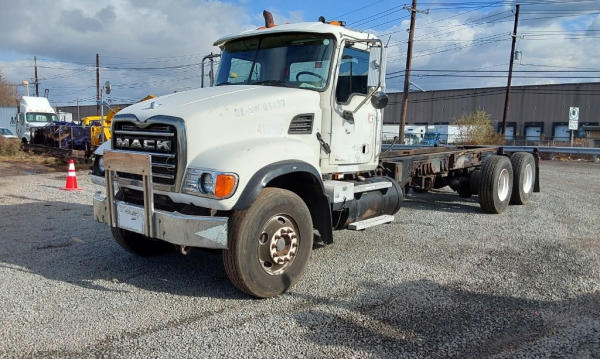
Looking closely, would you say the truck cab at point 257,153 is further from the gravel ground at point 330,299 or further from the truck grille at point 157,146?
the gravel ground at point 330,299

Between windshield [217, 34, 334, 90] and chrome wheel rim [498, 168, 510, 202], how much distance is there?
542 centimetres

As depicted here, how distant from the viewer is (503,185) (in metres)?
9.25

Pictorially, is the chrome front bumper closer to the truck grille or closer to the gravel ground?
the truck grille

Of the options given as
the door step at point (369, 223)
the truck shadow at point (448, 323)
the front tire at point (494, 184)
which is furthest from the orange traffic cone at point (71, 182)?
the front tire at point (494, 184)

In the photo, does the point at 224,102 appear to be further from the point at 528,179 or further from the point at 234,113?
the point at 528,179

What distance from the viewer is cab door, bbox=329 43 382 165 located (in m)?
5.37

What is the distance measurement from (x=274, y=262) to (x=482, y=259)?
2928 millimetres

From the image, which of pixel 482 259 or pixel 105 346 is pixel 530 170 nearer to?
pixel 482 259

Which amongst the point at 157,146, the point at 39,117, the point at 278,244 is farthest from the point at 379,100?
the point at 39,117

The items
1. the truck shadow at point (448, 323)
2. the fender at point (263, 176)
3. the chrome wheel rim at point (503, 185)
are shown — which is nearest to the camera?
the truck shadow at point (448, 323)

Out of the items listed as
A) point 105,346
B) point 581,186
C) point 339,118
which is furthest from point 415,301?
point 581,186

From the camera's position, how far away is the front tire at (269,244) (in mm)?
4012

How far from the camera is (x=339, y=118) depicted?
5.38m

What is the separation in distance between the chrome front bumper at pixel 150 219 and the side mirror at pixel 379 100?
2.56 metres
